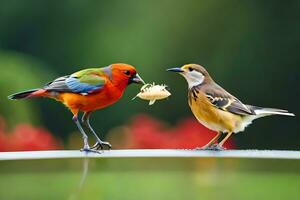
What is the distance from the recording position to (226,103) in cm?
327

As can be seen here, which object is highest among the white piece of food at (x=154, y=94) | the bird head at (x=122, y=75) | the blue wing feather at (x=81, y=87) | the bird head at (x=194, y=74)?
the bird head at (x=122, y=75)

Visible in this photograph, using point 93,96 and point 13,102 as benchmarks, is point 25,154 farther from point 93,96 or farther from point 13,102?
point 13,102

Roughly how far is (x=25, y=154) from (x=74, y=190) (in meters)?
0.20

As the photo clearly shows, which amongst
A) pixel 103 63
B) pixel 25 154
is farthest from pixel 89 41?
pixel 25 154

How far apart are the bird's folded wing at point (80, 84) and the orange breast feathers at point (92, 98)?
2 centimetres

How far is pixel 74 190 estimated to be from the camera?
7.42 feet

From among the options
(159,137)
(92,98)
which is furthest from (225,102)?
(159,137)

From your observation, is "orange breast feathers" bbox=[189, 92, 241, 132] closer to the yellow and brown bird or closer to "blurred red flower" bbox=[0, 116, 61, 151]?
the yellow and brown bird

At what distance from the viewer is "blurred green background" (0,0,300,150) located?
7.31 meters

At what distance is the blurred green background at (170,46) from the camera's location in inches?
288

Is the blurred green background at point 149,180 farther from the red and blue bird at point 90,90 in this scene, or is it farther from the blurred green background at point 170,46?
the blurred green background at point 170,46

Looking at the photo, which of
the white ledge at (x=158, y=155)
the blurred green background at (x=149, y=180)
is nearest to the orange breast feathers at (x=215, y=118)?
the white ledge at (x=158, y=155)

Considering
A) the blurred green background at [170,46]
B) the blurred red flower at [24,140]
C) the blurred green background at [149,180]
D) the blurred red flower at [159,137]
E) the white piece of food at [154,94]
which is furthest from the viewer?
the blurred green background at [170,46]

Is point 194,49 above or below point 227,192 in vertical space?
below
